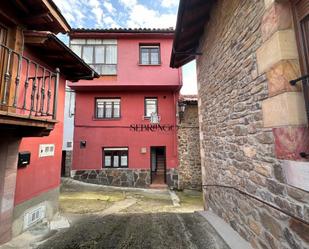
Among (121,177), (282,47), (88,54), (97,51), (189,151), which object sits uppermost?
(97,51)

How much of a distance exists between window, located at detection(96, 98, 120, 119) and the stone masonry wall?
22.7 ft

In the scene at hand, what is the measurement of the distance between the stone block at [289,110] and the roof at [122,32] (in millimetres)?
9534

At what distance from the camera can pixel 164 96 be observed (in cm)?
1091

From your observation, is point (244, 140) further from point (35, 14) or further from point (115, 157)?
point (115, 157)

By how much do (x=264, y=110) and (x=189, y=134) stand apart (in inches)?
322

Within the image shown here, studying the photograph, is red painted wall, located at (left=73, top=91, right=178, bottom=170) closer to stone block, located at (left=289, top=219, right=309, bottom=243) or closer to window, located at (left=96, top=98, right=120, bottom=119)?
window, located at (left=96, top=98, right=120, bottom=119)

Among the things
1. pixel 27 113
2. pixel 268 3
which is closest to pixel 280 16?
pixel 268 3

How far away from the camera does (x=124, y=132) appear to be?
10.6 meters

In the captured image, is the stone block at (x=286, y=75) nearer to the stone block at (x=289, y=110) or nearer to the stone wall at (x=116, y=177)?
the stone block at (x=289, y=110)

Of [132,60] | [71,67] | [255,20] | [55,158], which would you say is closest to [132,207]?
[55,158]

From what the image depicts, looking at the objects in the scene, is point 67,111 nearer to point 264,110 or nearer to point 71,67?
point 71,67

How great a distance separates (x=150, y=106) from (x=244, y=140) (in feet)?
26.8

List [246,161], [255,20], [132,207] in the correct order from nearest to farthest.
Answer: [255,20]
[246,161]
[132,207]

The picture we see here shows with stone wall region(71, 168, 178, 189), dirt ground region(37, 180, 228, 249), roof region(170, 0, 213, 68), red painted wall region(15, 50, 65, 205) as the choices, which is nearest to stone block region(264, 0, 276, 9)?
roof region(170, 0, 213, 68)
